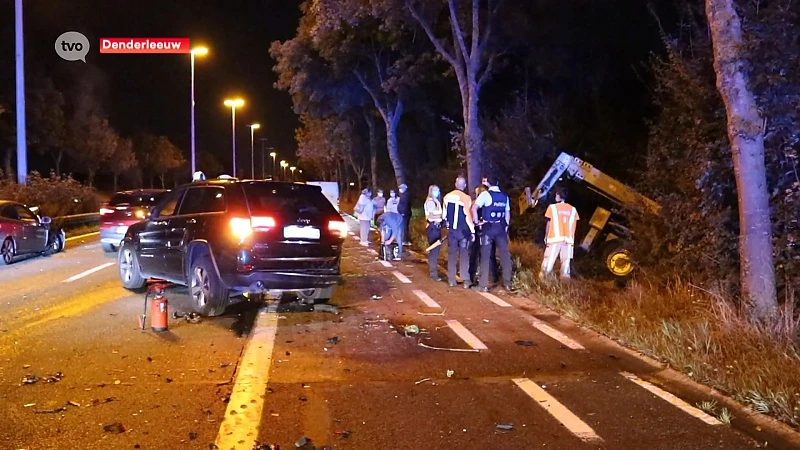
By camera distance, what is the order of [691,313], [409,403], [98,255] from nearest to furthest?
1. [409,403]
2. [691,313]
3. [98,255]

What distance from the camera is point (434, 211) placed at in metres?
14.0

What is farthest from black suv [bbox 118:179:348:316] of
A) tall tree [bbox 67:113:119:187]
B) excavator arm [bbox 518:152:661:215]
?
tall tree [bbox 67:113:119:187]

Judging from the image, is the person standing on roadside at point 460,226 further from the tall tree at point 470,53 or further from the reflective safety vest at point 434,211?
the tall tree at point 470,53

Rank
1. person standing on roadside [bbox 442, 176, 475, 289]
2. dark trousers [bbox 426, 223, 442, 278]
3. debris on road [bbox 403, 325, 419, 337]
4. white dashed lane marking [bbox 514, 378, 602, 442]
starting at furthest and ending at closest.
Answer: dark trousers [bbox 426, 223, 442, 278] < person standing on roadside [bbox 442, 176, 475, 289] < debris on road [bbox 403, 325, 419, 337] < white dashed lane marking [bbox 514, 378, 602, 442]

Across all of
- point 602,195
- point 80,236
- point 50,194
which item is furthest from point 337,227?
point 50,194

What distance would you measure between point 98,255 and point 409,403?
1424 cm

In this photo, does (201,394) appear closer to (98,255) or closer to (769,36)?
(769,36)

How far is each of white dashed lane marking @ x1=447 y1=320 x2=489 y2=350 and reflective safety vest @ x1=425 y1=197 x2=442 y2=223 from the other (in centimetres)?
463

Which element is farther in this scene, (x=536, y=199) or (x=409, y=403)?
(x=536, y=199)

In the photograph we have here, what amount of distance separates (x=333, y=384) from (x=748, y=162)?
4.72 meters

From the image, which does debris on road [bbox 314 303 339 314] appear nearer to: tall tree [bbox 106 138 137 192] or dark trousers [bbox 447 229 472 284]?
dark trousers [bbox 447 229 472 284]

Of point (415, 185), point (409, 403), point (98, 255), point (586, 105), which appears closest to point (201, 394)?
point (409, 403)

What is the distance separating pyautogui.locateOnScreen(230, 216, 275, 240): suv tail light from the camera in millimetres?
9281

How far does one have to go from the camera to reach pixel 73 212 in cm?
3059
